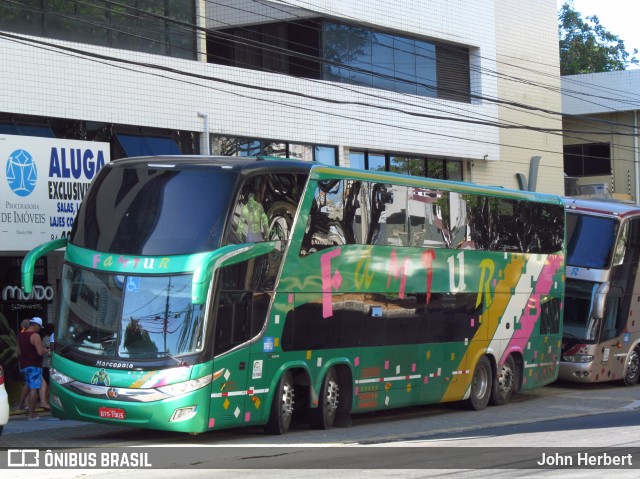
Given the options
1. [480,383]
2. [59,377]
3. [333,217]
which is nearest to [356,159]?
[480,383]

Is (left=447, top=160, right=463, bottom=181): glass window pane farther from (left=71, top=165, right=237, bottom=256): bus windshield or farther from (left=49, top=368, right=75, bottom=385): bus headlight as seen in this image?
(left=49, top=368, right=75, bottom=385): bus headlight

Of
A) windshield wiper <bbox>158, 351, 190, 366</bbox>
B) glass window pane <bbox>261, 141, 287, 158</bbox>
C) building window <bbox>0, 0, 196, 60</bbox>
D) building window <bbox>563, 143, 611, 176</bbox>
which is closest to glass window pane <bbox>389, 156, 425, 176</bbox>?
glass window pane <bbox>261, 141, 287, 158</bbox>

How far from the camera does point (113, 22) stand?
907 inches

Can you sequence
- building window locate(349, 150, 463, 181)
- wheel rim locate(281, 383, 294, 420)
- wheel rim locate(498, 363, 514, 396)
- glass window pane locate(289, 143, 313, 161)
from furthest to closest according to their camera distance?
1. building window locate(349, 150, 463, 181)
2. glass window pane locate(289, 143, 313, 161)
3. wheel rim locate(498, 363, 514, 396)
4. wheel rim locate(281, 383, 294, 420)

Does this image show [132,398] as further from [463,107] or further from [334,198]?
[463,107]

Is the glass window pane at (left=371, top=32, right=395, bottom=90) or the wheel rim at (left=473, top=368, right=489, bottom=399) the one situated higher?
the glass window pane at (left=371, top=32, right=395, bottom=90)

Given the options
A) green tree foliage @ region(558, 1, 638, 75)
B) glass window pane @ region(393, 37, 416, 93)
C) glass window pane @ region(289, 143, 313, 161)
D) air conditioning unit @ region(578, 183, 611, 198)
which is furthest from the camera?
green tree foliage @ region(558, 1, 638, 75)

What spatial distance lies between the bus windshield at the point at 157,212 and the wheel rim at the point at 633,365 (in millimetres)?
15385

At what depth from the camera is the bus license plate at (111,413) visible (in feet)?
48.3

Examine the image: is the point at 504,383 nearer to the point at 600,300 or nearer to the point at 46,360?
the point at 600,300

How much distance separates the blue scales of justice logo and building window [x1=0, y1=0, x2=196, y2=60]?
2738 mm

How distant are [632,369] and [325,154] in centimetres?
948

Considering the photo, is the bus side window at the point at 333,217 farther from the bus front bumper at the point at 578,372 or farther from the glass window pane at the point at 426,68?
the glass window pane at the point at 426,68

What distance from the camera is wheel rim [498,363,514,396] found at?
22.5 meters
